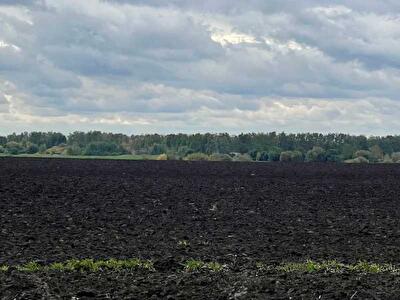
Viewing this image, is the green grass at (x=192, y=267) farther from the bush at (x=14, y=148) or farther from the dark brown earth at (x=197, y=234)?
the bush at (x=14, y=148)

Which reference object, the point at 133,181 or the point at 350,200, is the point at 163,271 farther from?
the point at 133,181

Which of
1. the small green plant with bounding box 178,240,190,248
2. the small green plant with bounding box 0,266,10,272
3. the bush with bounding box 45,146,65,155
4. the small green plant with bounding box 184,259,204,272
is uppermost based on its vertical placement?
the bush with bounding box 45,146,65,155

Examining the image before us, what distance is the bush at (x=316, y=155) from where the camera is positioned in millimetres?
170962

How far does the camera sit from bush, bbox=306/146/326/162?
171m

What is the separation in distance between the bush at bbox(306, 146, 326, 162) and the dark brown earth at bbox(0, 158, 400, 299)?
4522 inches

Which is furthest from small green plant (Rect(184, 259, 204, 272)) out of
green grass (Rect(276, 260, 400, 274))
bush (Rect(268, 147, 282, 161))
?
bush (Rect(268, 147, 282, 161))

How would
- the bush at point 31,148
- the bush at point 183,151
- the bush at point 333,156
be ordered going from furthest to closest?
the bush at point 31,148, the bush at point 183,151, the bush at point 333,156

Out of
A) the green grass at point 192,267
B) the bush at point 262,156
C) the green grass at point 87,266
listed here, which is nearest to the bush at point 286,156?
the bush at point 262,156

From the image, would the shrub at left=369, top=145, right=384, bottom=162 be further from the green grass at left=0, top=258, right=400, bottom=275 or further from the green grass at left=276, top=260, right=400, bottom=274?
the green grass at left=0, top=258, right=400, bottom=275

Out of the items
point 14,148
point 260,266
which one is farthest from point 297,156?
point 260,266

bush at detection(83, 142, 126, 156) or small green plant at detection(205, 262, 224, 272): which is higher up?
bush at detection(83, 142, 126, 156)

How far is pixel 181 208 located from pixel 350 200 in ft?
36.7

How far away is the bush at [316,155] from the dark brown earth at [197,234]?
114871mm

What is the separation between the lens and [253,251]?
2381cm
